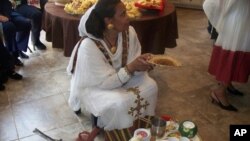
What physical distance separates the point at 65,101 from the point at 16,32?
108cm

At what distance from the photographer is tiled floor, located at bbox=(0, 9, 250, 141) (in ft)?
7.63

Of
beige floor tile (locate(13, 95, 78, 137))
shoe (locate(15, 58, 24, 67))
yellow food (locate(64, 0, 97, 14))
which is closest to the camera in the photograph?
beige floor tile (locate(13, 95, 78, 137))

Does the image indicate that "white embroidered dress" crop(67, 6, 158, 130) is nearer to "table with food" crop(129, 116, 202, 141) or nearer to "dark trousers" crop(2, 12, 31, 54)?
"table with food" crop(129, 116, 202, 141)

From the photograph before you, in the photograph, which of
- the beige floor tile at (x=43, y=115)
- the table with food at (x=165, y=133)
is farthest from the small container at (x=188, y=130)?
the beige floor tile at (x=43, y=115)

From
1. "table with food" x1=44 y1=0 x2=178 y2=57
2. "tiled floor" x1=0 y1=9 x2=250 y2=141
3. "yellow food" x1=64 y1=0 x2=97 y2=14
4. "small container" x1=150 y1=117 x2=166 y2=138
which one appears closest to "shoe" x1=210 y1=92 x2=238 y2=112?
"tiled floor" x1=0 y1=9 x2=250 y2=141

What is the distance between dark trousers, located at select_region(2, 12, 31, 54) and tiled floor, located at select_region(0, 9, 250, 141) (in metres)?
0.22

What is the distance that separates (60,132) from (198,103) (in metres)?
1.25

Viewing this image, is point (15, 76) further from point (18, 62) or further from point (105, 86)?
point (105, 86)

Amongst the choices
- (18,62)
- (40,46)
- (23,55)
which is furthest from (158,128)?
(40,46)

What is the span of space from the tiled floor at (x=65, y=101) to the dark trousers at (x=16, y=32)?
0.22 m

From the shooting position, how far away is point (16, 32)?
3186 millimetres

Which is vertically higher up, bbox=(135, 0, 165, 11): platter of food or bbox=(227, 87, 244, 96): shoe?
bbox=(135, 0, 165, 11): platter of food

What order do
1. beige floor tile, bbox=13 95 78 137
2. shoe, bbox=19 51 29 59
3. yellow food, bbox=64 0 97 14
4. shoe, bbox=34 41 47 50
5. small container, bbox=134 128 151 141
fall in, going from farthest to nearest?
shoe, bbox=34 41 47 50, shoe, bbox=19 51 29 59, yellow food, bbox=64 0 97 14, beige floor tile, bbox=13 95 78 137, small container, bbox=134 128 151 141

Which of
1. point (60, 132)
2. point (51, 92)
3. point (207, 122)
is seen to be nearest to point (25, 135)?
point (60, 132)
